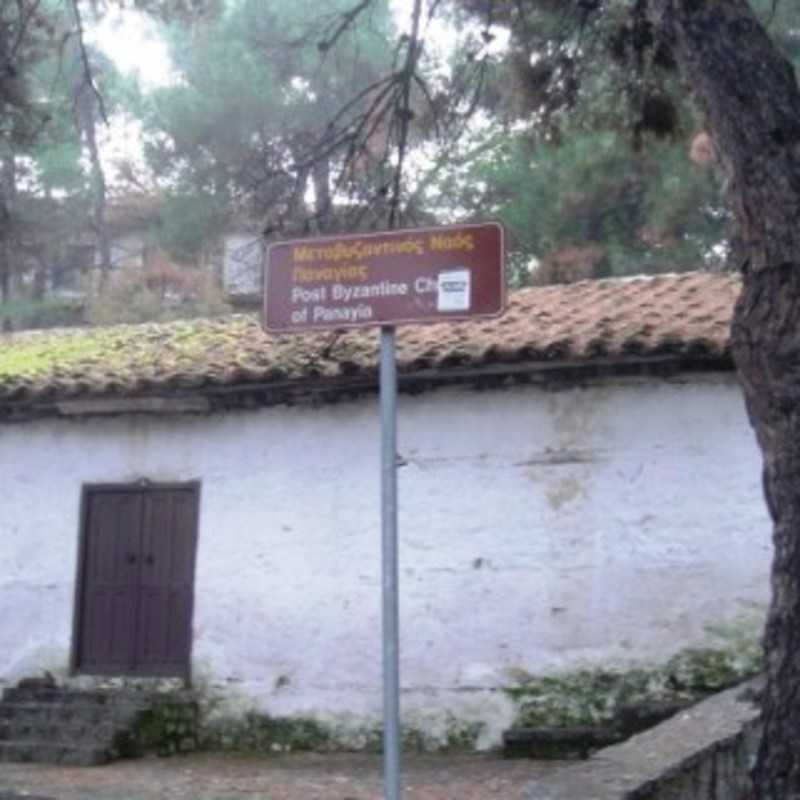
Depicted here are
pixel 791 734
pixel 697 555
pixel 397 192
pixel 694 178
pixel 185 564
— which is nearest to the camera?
pixel 791 734

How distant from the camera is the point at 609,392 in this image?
31.1 feet

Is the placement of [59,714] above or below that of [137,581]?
below

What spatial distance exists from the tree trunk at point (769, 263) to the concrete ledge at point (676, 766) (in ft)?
0.91

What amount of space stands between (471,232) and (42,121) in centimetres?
517

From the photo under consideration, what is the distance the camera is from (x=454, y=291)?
4754 mm

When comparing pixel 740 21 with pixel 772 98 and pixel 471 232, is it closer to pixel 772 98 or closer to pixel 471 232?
pixel 772 98

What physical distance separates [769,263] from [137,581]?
7.24 m

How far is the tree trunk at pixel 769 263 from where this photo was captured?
14.7 ft

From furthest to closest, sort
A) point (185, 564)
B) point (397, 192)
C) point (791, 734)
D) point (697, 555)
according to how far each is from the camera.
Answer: point (185, 564) < point (697, 555) < point (397, 192) < point (791, 734)

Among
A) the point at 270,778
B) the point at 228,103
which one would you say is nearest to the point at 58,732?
the point at 270,778

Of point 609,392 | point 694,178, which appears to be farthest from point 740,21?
point 694,178

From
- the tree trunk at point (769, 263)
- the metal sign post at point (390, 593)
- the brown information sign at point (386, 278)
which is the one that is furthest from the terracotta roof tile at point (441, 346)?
the metal sign post at point (390, 593)

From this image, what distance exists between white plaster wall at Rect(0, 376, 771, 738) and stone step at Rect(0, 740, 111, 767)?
34.9 inches

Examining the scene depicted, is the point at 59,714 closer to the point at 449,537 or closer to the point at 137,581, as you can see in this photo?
the point at 137,581
